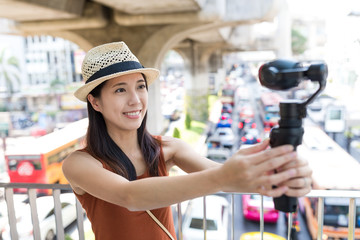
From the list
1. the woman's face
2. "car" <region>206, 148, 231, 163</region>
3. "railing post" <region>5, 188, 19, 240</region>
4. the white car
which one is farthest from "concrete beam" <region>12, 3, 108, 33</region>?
the woman's face

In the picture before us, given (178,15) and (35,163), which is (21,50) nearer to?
(35,163)

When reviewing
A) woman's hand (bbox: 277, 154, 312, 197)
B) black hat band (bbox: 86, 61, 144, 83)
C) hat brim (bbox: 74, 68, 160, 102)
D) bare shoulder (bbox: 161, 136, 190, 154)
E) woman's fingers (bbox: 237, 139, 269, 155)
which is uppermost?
black hat band (bbox: 86, 61, 144, 83)

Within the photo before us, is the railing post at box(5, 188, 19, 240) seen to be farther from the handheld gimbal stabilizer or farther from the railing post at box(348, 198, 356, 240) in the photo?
the railing post at box(348, 198, 356, 240)

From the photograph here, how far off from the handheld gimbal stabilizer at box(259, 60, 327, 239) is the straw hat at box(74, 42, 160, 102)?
66cm

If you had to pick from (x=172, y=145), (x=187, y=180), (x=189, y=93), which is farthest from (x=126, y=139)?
(x=189, y=93)

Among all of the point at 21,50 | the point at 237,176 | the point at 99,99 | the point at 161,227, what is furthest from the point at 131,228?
the point at 21,50

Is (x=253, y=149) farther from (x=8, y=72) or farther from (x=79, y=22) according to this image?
(x=8, y=72)

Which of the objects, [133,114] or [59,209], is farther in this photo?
[59,209]

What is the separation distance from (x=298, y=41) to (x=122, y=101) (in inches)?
2133

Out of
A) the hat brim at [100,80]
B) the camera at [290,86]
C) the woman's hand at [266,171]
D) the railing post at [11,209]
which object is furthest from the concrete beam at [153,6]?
the woman's hand at [266,171]

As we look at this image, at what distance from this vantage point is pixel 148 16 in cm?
979

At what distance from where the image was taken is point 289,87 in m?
1.13

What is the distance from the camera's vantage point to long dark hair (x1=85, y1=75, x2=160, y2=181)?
1608 millimetres

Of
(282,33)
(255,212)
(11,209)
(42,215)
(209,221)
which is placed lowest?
(255,212)
